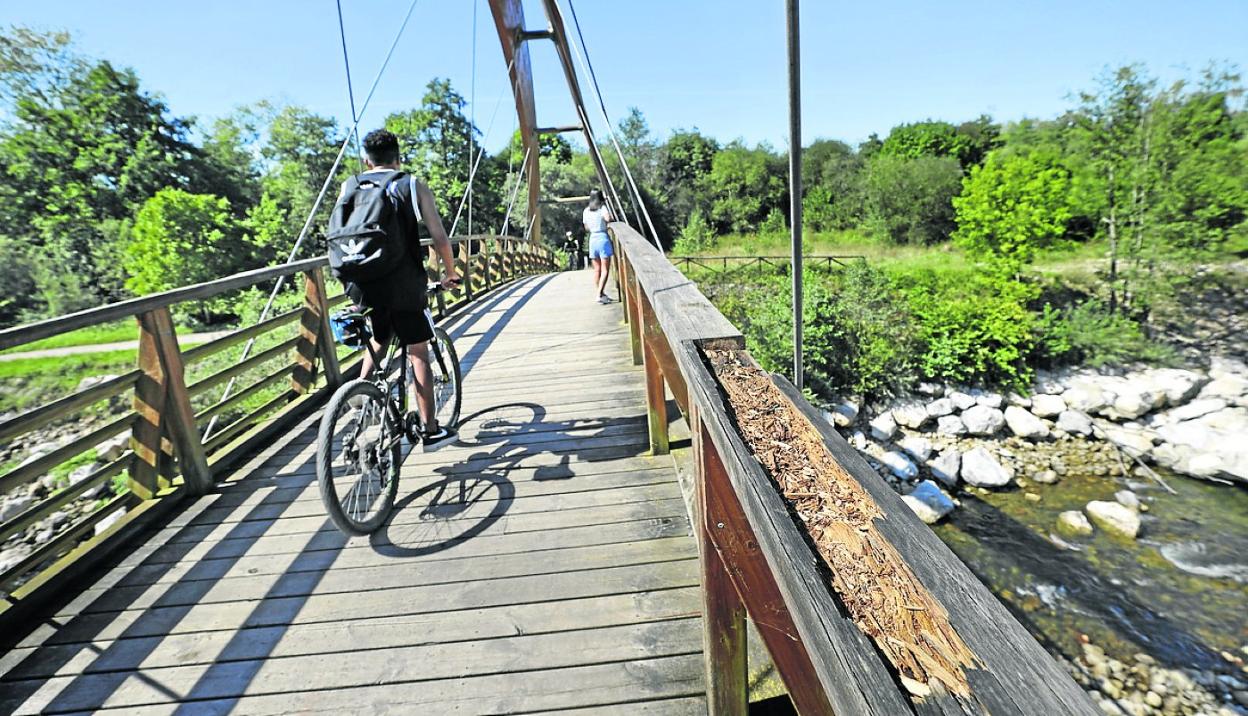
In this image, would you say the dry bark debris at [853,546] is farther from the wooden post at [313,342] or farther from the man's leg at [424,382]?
the wooden post at [313,342]

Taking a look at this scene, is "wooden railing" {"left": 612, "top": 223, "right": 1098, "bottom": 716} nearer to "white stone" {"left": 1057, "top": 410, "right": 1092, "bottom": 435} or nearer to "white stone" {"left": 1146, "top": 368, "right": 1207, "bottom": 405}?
"white stone" {"left": 1057, "top": 410, "right": 1092, "bottom": 435}

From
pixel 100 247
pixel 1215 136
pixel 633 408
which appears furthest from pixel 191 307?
pixel 1215 136

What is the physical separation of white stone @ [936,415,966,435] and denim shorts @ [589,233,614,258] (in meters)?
9.16

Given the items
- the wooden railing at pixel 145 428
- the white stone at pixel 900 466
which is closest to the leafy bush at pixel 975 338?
the white stone at pixel 900 466

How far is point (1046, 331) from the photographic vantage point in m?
14.4

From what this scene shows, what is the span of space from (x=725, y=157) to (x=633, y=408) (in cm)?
3789

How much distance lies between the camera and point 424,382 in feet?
8.57

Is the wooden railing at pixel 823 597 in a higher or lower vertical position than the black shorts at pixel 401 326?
lower

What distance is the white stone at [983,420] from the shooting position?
39.1 feet

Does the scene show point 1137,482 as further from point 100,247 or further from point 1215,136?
point 100,247

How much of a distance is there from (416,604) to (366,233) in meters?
1.30

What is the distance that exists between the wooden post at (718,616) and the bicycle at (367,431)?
137 cm

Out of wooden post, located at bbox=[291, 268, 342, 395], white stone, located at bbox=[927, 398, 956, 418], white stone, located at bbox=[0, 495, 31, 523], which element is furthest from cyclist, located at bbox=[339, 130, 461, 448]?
white stone, located at bbox=[927, 398, 956, 418]

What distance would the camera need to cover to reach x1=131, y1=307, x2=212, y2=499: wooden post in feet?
7.97
